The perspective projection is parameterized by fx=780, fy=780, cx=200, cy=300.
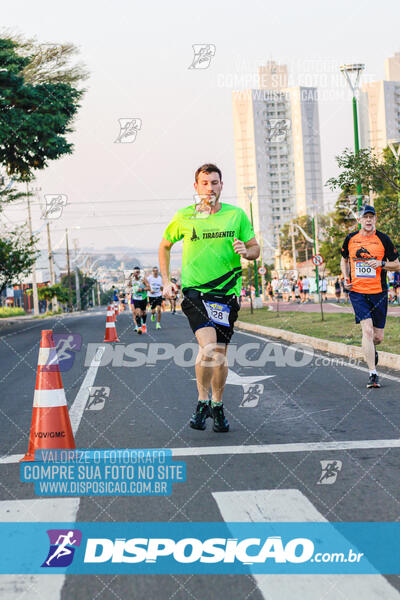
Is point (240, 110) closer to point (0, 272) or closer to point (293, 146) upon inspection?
point (293, 146)

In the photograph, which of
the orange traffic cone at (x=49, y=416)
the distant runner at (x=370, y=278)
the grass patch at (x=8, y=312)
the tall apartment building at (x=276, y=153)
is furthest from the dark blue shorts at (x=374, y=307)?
the tall apartment building at (x=276, y=153)

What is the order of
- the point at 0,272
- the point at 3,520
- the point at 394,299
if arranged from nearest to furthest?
the point at 3,520 → the point at 394,299 → the point at 0,272

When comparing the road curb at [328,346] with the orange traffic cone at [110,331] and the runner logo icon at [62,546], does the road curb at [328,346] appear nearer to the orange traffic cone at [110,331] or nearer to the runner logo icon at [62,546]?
the orange traffic cone at [110,331]

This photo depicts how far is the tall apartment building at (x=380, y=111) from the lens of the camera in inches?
6299

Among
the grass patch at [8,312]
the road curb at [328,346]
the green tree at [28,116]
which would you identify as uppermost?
the green tree at [28,116]

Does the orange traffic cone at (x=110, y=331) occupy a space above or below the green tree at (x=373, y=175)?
below

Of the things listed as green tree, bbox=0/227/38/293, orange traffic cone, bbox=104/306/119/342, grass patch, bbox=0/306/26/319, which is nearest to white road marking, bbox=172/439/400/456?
orange traffic cone, bbox=104/306/119/342

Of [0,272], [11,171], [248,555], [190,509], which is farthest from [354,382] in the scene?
[0,272]

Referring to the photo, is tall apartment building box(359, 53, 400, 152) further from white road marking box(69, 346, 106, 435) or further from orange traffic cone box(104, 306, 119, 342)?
white road marking box(69, 346, 106, 435)

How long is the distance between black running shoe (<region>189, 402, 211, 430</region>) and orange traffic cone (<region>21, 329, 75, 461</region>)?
45.7 inches

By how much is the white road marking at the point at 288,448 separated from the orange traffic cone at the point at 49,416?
Result: 0.80m

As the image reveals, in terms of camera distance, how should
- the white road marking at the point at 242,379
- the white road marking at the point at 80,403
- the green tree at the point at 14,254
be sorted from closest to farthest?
the white road marking at the point at 80,403 < the white road marking at the point at 242,379 < the green tree at the point at 14,254

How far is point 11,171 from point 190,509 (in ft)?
97.4

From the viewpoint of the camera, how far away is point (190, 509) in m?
4.14
